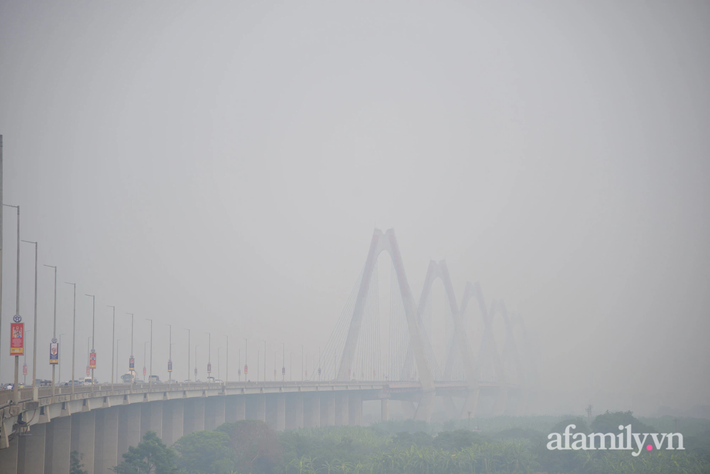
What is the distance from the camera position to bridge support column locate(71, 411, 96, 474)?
53250 millimetres

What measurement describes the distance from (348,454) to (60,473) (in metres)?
30.8

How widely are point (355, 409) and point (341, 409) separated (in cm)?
346

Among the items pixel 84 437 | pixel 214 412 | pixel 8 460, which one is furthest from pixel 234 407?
pixel 8 460

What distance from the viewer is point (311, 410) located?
106m

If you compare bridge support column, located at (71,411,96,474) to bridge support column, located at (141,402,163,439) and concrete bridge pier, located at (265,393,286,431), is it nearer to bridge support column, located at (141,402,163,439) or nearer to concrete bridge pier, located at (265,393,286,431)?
bridge support column, located at (141,402,163,439)

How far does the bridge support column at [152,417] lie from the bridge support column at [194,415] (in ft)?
24.6

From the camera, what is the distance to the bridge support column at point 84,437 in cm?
5325

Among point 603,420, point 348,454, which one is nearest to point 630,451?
point 603,420

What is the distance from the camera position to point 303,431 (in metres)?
93.4

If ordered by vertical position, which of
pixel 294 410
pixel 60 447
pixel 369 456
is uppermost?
pixel 60 447

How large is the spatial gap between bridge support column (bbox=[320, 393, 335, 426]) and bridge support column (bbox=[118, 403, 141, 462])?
144ft

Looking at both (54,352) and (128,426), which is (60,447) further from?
(128,426)

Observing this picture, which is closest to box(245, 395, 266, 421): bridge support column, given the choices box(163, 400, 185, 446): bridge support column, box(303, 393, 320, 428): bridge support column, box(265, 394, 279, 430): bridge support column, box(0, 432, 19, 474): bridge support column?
box(265, 394, 279, 430): bridge support column

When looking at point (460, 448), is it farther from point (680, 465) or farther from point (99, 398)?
point (99, 398)
